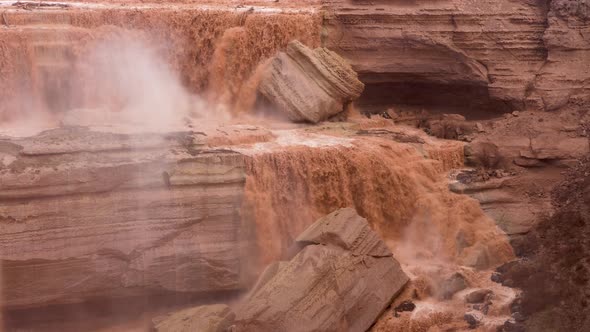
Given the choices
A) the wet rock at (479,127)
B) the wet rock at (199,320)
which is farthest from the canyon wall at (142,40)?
the wet rock at (199,320)

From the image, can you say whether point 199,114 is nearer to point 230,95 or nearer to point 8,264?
point 230,95

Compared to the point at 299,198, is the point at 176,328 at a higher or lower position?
lower

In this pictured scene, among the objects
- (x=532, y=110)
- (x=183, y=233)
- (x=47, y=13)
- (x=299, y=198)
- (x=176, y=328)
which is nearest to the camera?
(x=176, y=328)

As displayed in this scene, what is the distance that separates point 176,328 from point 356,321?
2.15 metres

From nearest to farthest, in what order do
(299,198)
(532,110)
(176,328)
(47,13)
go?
(176,328) < (299,198) < (47,13) < (532,110)

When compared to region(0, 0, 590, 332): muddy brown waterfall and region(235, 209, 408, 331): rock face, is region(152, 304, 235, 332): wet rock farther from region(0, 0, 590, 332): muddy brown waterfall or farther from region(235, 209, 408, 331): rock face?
region(235, 209, 408, 331): rock face

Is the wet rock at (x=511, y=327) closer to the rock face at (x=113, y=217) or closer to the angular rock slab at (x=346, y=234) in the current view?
the angular rock slab at (x=346, y=234)

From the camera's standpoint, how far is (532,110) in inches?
545

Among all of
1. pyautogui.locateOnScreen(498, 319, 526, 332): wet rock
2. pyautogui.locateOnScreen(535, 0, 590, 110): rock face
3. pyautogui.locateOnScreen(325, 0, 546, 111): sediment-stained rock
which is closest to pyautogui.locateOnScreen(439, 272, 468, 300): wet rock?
pyautogui.locateOnScreen(498, 319, 526, 332): wet rock

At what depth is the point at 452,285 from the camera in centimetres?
1030

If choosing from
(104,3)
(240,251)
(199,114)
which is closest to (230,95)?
(199,114)

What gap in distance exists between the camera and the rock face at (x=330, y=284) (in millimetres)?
9031

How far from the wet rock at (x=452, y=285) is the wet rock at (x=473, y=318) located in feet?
1.70

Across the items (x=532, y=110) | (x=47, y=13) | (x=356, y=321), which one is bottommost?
(x=356, y=321)
